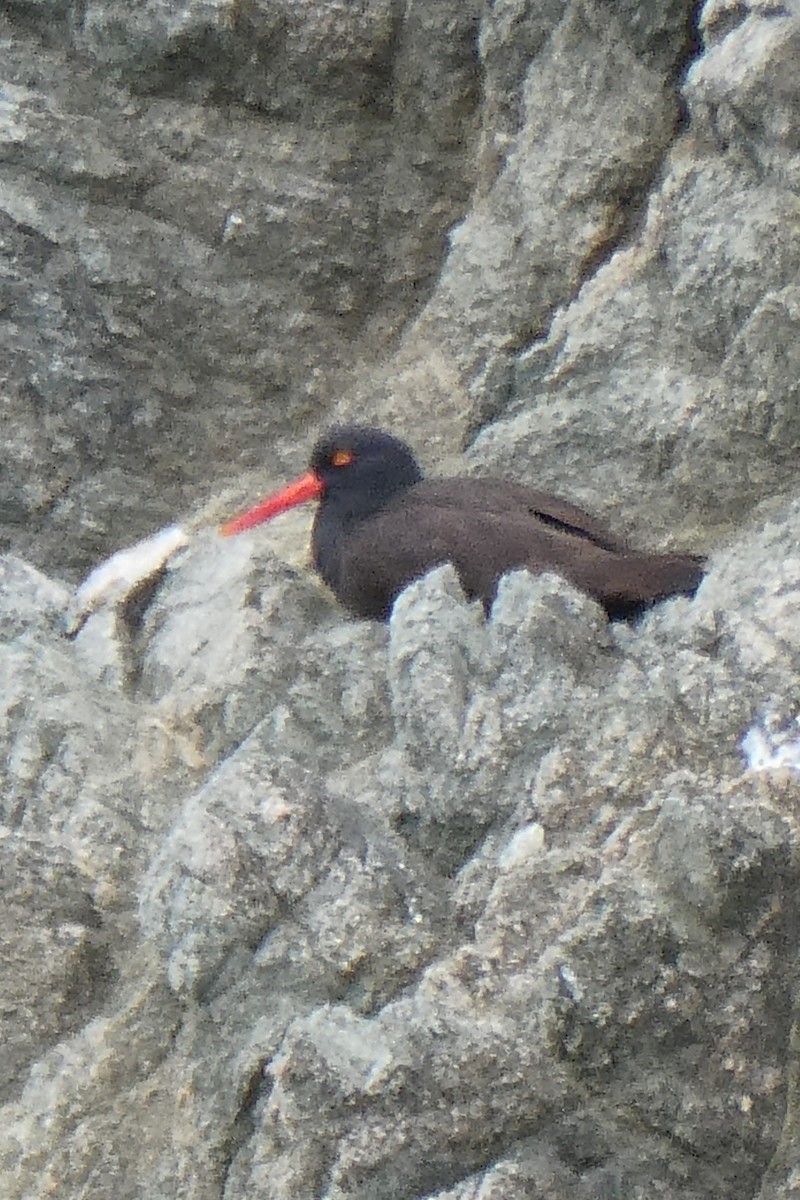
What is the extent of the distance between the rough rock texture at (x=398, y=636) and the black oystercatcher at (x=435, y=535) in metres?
0.20

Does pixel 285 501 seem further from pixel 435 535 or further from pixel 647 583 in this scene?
pixel 647 583

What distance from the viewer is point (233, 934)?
4.03 meters

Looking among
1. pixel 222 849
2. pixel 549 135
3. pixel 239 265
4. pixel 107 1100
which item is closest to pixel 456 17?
pixel 549 135

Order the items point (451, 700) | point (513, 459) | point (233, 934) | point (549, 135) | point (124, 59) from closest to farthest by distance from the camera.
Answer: point (233, 934) → point (451, 700) → point (513, 459) → point (549, 135) → point (124, 59)

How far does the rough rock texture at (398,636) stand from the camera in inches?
141

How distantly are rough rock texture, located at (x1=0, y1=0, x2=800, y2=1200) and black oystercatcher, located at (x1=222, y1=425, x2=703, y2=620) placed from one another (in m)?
0.20

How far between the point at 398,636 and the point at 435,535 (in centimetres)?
84

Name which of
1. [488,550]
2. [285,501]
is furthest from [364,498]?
[488,550]

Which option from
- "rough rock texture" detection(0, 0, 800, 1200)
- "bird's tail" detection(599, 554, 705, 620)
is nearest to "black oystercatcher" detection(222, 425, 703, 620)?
"bird's tail" detection(599, 554, 705, 620)

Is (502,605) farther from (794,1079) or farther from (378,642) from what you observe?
(794,1079)

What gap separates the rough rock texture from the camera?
3582 mm

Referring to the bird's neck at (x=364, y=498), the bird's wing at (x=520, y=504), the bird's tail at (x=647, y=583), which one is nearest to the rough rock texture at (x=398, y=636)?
the bird's tail at (x=647, y=583)

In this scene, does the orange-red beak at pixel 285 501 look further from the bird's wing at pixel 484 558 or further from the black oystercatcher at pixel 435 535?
the bird's wing at pixel 484 558

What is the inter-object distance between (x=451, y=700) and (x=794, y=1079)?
1356 millimetres
